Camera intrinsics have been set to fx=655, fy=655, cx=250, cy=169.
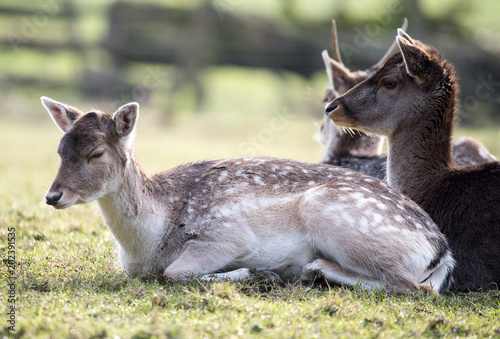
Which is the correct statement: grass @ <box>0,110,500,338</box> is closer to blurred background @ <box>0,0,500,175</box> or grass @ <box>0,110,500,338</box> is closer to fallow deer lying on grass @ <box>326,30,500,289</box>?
fallow deer lying on grass @ <box>326,30,500,289</box>

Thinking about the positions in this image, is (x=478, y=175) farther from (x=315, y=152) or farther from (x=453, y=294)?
(x=315, y=152)

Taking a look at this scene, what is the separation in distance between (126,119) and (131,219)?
0.75m

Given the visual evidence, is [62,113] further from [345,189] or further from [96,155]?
[345,189]

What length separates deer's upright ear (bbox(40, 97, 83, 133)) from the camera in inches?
199

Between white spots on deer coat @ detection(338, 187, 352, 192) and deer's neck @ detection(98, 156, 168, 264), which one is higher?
white spots on deer coat @ detection(338, 187, 352, 192)

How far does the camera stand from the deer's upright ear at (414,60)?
567 cm

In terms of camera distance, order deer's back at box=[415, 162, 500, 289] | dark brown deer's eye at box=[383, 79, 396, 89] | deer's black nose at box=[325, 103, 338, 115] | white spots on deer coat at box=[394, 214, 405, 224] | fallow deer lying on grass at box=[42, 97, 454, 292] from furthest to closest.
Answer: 1. deer's black nose at box=[325, 103, 338, 115]
2. dark brown deer's eye at box=[383, 79, 396, 89]
3. deer's back at box=[415, 162, 500, 289]
4. white spots on deer coat at box=[394, 214, 405, 224]
5. fallow deer lying on grass at box=[42, 97, 454, 292]

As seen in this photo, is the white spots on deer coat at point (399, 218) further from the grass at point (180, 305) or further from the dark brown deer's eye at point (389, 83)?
the dark brown deer's eye at point (389, 83)

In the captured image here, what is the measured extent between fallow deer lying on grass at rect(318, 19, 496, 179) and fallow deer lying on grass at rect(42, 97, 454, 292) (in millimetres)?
2037

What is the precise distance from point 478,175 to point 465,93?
12630 mm

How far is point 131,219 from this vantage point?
493cm

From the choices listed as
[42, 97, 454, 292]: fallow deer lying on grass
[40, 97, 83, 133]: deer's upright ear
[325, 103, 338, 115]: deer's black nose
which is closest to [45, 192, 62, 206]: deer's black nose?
[42, 97, 454, 292]: fallow deer lying on grass

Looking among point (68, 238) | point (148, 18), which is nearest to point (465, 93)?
point (148, 18)

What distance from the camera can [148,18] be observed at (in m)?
21.8
